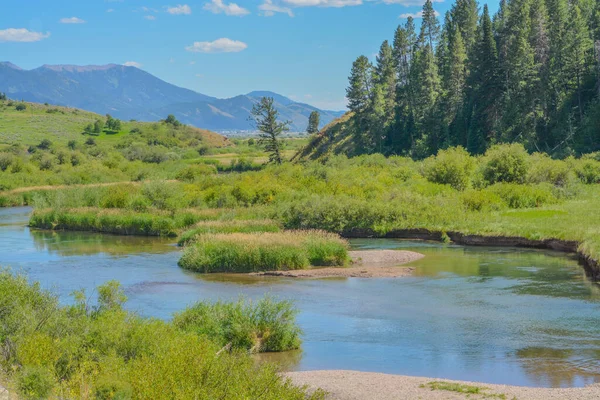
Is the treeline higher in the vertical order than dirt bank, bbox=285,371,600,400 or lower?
higher

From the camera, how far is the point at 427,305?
31234 millimetres

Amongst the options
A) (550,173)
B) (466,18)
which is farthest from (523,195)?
(466,18)

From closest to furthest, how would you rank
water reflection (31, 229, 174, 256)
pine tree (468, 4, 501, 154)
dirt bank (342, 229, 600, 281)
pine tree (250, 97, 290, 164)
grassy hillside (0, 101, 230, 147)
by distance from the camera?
dirt bank (342, 229, 600, 281) → water reflection (31, 229, 174, 256) → pine tree (468, 4, 501, 154) → pine tree (250, 97, 290, 164) → grassy hillside (0, 101, 230, 147)

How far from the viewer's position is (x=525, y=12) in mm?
91312

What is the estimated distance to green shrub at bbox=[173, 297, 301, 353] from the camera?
24438mm

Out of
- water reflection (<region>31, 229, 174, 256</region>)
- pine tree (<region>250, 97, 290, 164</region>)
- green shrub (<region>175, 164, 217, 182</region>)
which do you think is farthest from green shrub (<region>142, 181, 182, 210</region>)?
pine tree (<region>250, 97, 290, 164</region>)

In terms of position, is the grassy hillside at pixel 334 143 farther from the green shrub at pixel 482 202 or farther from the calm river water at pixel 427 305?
the calm river water at pixel 427 305

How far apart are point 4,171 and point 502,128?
75.3 m

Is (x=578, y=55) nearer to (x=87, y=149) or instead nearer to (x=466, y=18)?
(x=466, y=18)

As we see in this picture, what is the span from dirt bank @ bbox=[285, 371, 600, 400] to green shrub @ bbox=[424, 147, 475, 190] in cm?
4988

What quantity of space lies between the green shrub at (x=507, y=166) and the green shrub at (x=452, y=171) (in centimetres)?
214

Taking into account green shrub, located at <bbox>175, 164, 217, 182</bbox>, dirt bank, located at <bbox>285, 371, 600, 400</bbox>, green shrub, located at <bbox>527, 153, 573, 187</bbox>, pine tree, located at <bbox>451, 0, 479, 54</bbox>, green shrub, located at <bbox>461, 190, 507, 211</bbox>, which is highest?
pine tree, located at <bbox>451, 0, 479, 54</bbox>

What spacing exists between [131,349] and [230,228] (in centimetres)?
3216

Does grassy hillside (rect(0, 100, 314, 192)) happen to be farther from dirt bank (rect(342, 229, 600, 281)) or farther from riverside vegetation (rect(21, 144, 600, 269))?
dirt bank (rect(342, 229, 600, 281))
